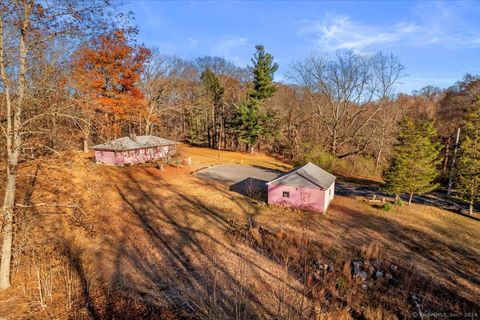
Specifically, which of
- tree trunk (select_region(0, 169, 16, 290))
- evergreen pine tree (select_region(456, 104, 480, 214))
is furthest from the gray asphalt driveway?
tree trunk (select_region(0, 169, 16, 290))

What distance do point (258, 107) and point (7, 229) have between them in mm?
36655

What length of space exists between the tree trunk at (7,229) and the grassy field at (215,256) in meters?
0.47

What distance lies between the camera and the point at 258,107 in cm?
4141

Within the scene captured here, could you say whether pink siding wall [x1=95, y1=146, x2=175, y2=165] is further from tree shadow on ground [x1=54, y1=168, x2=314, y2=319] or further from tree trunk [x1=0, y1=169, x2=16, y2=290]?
tree trunk [x1=0, y1=169, x2=16, y2=290]

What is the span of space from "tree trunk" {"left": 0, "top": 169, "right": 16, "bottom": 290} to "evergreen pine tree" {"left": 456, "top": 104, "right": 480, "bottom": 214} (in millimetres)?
28589

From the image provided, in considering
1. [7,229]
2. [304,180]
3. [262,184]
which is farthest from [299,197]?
[7,229]

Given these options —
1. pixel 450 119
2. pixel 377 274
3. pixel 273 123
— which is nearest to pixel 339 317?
pixel 377 274

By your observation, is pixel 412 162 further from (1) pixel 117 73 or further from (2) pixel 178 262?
(1) pixel 117 73

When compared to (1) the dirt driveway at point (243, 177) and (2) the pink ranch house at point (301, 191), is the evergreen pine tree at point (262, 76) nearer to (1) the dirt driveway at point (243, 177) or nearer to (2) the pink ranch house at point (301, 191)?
(1) the dirt driveway at point (243, 177)

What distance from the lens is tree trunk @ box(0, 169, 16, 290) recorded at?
7.38 meters

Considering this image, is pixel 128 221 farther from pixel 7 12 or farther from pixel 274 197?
pixel 7 12

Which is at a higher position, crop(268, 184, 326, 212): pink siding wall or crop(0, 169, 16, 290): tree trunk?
crop(0, 169, 16, 290): tree trunk

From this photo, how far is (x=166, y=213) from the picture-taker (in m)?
17.4

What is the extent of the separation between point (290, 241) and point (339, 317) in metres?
7.08
